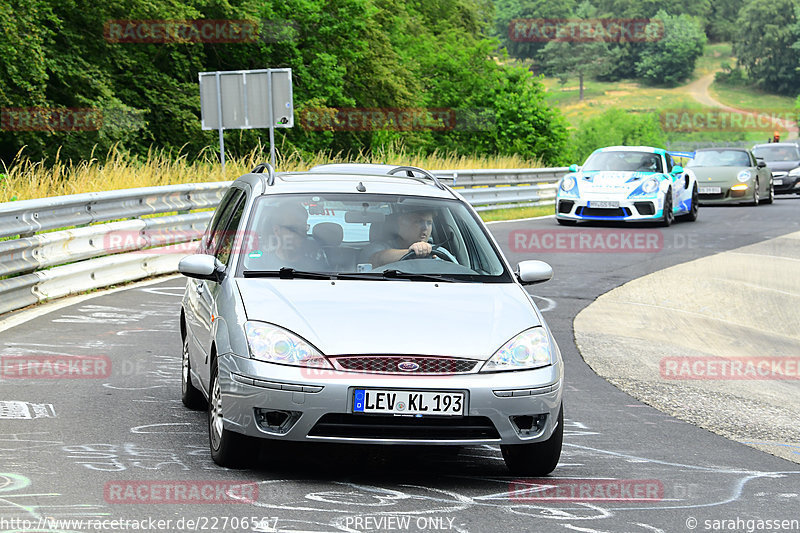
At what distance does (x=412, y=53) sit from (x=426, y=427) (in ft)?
196

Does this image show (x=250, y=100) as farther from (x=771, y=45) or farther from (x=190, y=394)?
(x=771, y=45)

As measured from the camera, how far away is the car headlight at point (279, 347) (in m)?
5.32

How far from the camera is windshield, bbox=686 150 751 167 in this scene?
2970 centimetres

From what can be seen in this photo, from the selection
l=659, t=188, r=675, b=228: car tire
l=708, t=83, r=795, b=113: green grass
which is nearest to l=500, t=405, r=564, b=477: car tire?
l=659, t=188, r=675, b=228: car tire

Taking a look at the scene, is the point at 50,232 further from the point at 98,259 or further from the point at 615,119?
the point at 615,119

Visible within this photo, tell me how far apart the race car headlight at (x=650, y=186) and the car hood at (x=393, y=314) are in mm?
16610

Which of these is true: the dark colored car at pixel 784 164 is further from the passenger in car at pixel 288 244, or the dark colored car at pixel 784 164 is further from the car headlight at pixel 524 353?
the car headlight at pixel 524 353

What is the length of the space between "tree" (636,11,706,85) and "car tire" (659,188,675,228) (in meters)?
168

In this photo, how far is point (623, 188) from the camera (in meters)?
22.2

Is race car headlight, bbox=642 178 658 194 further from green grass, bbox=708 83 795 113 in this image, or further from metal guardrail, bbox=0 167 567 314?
green grass, bbox=708 83 795 113

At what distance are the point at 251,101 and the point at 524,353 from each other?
20.9m

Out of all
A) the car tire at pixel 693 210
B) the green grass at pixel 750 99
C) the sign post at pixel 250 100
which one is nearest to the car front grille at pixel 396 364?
the car tire at pixel 693 210

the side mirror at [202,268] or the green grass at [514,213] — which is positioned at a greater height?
the side mirror at [202,268]

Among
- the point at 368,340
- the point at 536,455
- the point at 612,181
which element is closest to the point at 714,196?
the point at 612,181
